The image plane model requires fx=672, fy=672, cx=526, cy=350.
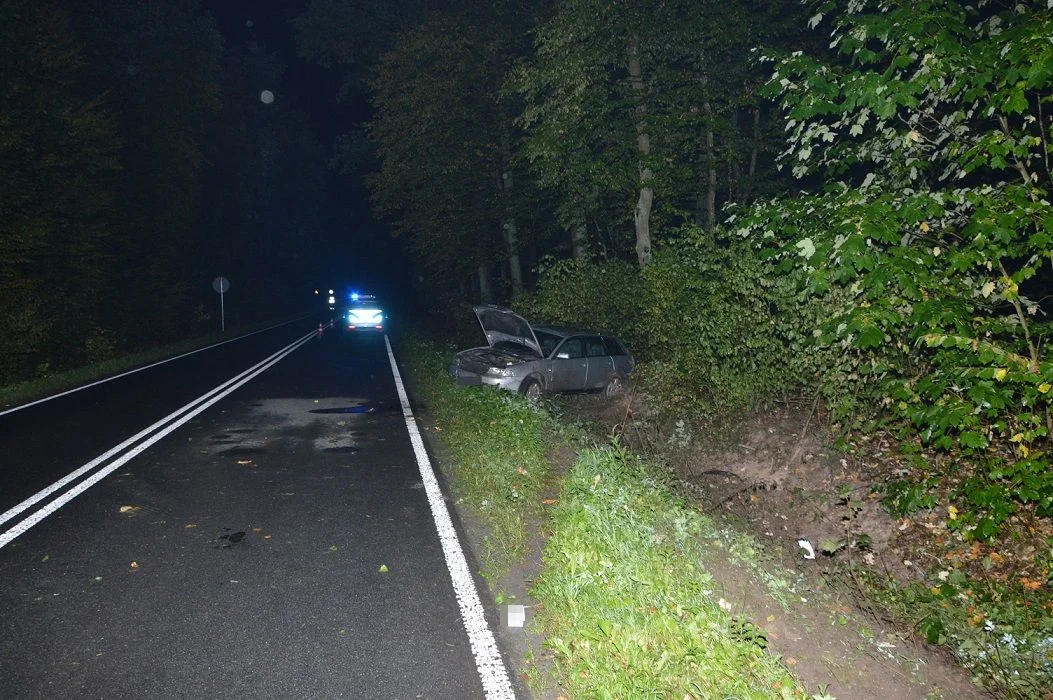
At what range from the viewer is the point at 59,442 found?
30.7 feet

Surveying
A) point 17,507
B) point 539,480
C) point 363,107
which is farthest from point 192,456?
point 363,107

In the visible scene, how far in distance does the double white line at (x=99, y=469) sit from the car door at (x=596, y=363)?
736 cm

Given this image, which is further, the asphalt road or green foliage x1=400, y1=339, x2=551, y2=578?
green foliage x1=400, y1=339, x2=551, y2=578

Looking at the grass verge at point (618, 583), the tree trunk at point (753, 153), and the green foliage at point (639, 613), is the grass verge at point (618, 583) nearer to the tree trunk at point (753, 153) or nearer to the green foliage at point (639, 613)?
the green foliage at point (639, 613)

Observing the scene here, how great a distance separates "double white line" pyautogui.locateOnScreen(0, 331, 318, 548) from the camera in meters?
6.16

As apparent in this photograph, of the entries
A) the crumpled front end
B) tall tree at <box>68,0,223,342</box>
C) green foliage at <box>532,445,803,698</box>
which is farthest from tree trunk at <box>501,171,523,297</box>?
green foliage at <box>532,445,803,698</box>

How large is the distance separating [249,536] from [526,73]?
13.2 meters

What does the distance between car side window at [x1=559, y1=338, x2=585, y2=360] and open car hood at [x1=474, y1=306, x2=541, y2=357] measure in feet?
1.79

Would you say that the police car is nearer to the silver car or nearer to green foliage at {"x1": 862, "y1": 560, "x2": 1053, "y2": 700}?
the silver car

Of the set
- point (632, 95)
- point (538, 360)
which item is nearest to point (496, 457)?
point (538, 360)

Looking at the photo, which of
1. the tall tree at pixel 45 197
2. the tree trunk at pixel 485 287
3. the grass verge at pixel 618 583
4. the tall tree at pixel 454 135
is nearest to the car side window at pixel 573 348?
the grass verge at pixel 618 583

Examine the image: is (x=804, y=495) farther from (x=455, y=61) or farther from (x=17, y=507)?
(x=455, y=61)

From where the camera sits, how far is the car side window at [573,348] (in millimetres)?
13320

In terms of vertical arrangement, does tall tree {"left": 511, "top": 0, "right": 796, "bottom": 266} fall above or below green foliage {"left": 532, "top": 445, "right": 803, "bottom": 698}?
above
